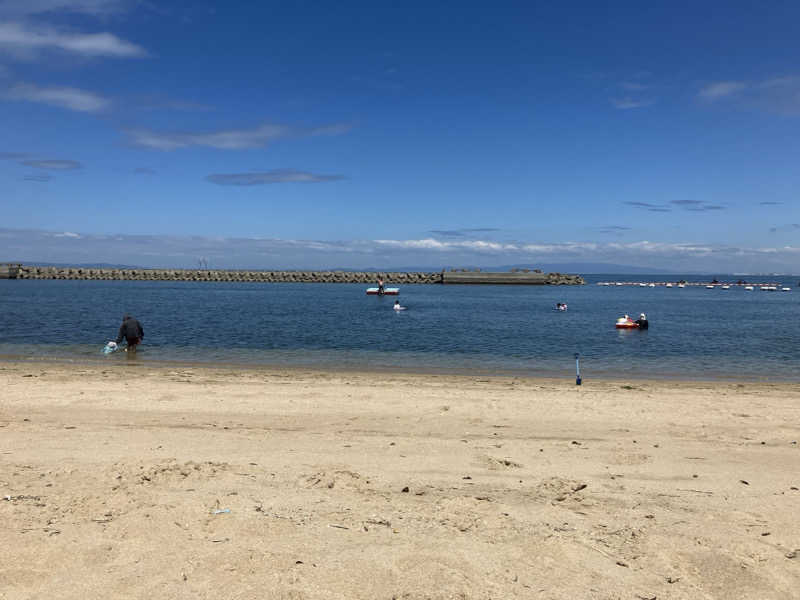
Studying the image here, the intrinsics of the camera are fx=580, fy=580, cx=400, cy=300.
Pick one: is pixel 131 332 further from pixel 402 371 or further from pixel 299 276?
pixel 299 276

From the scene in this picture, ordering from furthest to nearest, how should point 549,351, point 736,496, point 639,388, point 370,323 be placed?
point 370,323, point 549,351, point 639,388, point 736,496

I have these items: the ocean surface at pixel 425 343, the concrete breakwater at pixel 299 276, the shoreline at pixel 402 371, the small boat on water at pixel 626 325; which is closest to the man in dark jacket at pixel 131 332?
the ocean surface at pixel 425 343

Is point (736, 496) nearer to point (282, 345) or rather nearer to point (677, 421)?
point (677, 421)

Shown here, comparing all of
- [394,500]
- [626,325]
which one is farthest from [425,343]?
[394,500]

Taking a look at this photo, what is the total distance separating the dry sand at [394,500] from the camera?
5.21 metres

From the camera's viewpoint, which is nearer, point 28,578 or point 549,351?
point 28,578

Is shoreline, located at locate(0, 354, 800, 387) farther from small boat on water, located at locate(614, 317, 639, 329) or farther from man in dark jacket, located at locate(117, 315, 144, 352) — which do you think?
small boat on water, located at locate(614, 317, 639, 329)

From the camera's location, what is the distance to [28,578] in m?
4.99

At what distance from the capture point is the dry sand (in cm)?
521

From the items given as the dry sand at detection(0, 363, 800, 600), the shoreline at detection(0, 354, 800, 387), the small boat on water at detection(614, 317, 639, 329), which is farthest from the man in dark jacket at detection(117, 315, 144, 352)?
the small boat on water at detection(614, 317, 639, 329)

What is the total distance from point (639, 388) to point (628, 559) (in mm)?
13284

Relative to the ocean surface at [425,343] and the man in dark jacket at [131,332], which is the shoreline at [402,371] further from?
the man in dark jacket at [131,332]

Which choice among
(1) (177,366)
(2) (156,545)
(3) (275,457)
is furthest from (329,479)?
(1) (177,366)

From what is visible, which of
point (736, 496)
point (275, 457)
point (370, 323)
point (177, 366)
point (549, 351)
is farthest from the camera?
point (370, 323)
